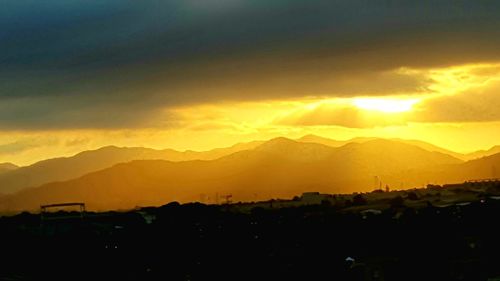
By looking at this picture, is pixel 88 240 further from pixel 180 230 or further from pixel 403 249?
pixel 403 249

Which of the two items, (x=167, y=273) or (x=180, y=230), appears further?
(x=180, y=230)

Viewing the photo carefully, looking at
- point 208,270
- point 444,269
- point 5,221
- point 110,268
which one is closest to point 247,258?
point 208,270

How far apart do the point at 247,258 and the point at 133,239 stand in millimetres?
10650

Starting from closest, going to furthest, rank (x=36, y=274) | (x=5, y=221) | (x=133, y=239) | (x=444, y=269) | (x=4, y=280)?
(x=444, y=269)
(x=4, y=280)
(x=36, y=274)
(x=133, y=239)
(x=5, y=221)

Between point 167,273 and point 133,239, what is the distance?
8.63 meters

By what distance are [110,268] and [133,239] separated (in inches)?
237

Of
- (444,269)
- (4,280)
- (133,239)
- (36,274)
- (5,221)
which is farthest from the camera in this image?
(5,221)

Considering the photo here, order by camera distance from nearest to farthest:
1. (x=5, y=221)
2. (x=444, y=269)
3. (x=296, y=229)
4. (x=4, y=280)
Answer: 1. (x=444, y=269)
2. (x=4, y=280)
3. (x=296, y=229)
4. (x=5, y=221)

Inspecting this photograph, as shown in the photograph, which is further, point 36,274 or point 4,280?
point 36,274

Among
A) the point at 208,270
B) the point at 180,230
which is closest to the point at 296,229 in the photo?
the point at 180,230

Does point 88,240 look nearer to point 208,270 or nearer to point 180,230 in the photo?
point 180,230

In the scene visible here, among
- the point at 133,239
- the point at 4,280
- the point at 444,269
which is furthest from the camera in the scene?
the point at 133,239

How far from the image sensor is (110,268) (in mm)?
57938

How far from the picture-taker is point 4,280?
55.2 m
